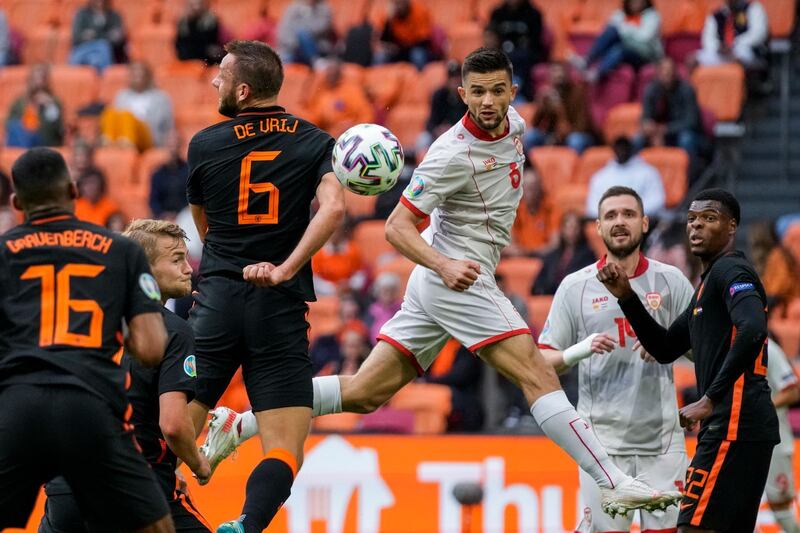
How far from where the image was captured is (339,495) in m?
11.2

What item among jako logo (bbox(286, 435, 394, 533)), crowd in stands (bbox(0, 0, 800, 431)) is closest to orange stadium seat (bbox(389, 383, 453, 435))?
crowd in stands (bbox(0, 0, 800, 431))

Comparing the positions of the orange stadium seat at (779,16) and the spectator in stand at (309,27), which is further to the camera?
the spectator in stand at (309,27)

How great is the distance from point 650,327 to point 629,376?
67cm

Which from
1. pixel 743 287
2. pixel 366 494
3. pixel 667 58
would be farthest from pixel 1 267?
pixel 667 58

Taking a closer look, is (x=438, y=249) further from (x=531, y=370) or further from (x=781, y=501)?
(x=781, y=501)

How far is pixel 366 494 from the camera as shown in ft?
36.5

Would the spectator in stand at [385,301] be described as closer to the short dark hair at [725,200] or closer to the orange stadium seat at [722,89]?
the orange stadium seat at [722,89]

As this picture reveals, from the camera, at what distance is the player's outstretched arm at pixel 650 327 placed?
745cm

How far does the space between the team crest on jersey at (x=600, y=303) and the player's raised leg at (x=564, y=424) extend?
35.3 inches

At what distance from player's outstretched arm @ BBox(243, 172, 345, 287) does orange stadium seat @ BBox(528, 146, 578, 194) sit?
8.42m

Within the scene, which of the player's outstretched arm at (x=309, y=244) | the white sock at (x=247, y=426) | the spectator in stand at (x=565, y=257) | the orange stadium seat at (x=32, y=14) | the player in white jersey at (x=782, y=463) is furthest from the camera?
the orange stadium seat at (x=32, y=14)

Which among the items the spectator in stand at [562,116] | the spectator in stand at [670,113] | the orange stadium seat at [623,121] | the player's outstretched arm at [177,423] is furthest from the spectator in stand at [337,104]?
the player's outstretched arm at [177,423]

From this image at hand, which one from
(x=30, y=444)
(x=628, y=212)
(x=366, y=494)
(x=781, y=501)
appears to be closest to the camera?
(x=30, y=444)

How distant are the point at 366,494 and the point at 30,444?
5.98 meters
